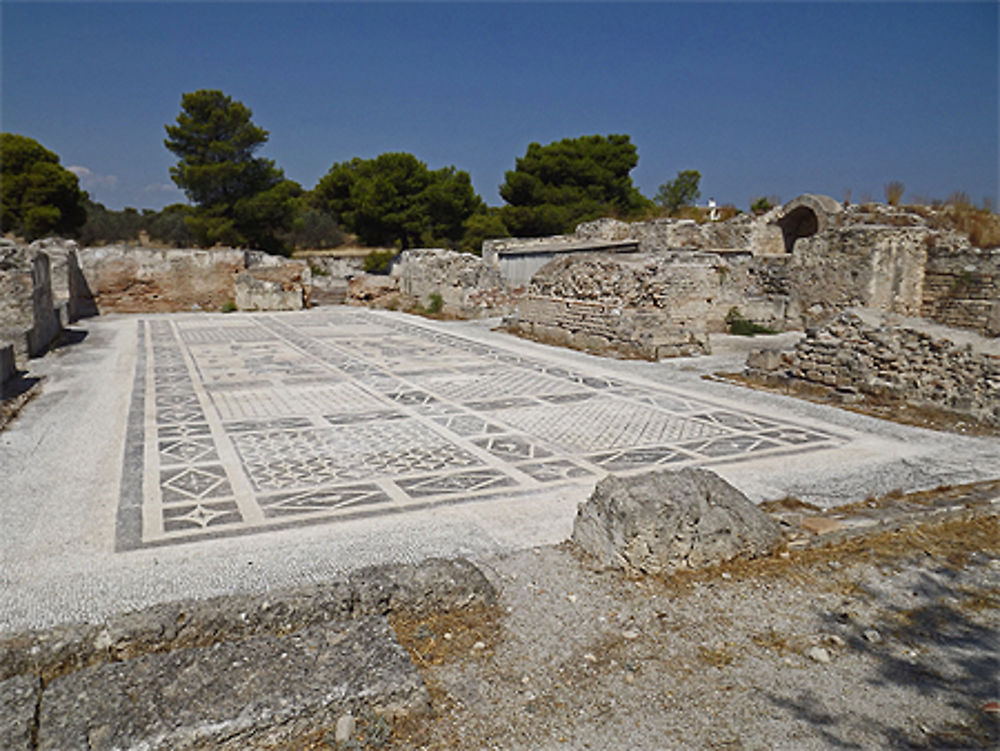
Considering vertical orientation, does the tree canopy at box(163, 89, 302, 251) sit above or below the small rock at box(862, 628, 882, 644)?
above

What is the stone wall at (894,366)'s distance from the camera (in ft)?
21.0

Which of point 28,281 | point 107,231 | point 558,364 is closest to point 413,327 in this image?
point 558,364

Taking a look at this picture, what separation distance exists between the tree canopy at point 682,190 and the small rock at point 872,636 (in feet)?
99.5

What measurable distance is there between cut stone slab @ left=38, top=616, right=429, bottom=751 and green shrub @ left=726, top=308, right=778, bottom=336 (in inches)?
492

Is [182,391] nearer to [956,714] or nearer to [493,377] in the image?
[493,377]

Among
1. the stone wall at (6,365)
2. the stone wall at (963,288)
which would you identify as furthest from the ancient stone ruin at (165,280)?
the stone wall at (963,288)

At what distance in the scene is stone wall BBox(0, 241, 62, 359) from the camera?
9.21m

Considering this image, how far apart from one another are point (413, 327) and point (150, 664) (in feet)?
39.3

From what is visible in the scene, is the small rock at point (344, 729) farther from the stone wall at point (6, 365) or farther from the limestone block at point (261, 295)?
the limestone block at point (261, 295)

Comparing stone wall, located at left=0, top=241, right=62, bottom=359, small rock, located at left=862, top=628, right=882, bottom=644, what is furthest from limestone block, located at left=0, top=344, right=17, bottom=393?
small rock, located at left=862, top=628, right=882, bottom=644

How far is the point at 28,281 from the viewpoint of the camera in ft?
33.3

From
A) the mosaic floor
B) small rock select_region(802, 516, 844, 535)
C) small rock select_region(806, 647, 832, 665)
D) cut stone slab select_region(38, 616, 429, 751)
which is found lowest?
the mosaic floor

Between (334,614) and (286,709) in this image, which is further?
(334,614)

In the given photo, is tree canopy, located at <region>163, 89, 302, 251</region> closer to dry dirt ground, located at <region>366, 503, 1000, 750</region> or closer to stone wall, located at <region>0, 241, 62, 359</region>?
stone wall, located at <region>0, 241, 62, 359</region>
